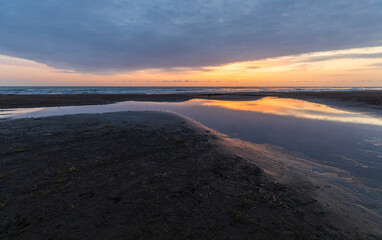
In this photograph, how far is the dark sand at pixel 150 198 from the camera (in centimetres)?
455

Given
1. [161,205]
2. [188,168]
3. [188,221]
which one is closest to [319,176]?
[188,168]

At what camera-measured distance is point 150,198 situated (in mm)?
5883

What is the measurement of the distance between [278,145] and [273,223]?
7.75 meters

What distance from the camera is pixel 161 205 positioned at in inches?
218

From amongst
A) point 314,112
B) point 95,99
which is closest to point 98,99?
point 95,99

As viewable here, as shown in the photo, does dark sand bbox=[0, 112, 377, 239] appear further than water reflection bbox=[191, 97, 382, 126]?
No

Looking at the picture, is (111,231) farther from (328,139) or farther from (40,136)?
(328,139)

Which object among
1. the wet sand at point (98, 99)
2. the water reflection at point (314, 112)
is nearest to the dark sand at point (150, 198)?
the water reflection at point (314, 112)

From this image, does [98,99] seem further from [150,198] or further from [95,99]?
[150,198]

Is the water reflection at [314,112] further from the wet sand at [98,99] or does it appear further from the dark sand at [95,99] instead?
the dark sand at [95,99]

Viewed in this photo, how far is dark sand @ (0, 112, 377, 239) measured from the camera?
455 cm

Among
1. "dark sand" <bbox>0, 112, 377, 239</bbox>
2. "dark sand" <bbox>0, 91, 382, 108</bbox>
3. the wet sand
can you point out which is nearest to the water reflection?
the wet sand

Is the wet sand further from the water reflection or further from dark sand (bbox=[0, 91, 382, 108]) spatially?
the water reflection

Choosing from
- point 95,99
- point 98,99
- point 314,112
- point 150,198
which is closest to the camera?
point 150,198
